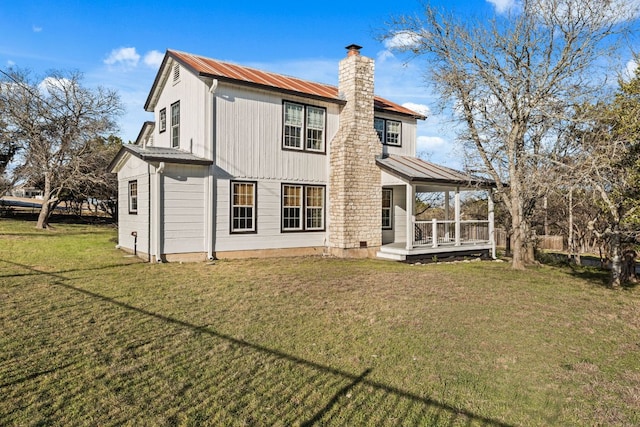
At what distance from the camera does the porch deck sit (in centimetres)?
1354

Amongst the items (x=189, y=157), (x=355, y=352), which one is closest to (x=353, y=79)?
(x=189, y=157)

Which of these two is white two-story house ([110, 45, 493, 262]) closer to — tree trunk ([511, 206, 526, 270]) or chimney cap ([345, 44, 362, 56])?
chimney cap ([345, 44, 362, 56])

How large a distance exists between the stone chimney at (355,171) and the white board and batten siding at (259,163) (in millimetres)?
835

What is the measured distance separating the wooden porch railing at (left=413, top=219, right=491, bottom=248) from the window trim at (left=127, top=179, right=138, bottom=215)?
871 cm

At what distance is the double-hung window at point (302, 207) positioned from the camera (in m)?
13.9

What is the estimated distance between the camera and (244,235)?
42.5 feet

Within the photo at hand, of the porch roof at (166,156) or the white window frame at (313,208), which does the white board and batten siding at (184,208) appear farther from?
the white window frame at (313,208)

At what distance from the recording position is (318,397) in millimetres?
3783

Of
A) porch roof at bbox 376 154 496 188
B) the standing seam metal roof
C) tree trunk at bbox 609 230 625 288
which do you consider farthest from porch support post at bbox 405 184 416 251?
tree trunk at bbox 609 230 625 288

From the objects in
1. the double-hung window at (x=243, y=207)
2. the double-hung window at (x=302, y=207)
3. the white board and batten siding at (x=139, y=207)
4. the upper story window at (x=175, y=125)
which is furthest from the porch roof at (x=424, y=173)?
the white board and batten siding at (x=139, y=207)

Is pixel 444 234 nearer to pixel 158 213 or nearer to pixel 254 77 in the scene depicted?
pixel 254 77

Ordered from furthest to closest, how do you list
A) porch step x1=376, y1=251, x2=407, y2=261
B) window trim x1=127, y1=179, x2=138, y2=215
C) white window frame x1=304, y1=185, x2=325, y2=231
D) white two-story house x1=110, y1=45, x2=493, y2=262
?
white window frame x1=304, y1=185, x2=325, y2=231, porch step x1=376, y1=251, x2=407, y2=261, window trim x1=127, y1=179, x2=138, y2=215, white two-story house x1=110, y1=45, x2=493, y2=262

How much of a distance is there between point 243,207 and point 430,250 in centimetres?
607

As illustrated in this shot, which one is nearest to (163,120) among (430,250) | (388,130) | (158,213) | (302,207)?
(158,213)
